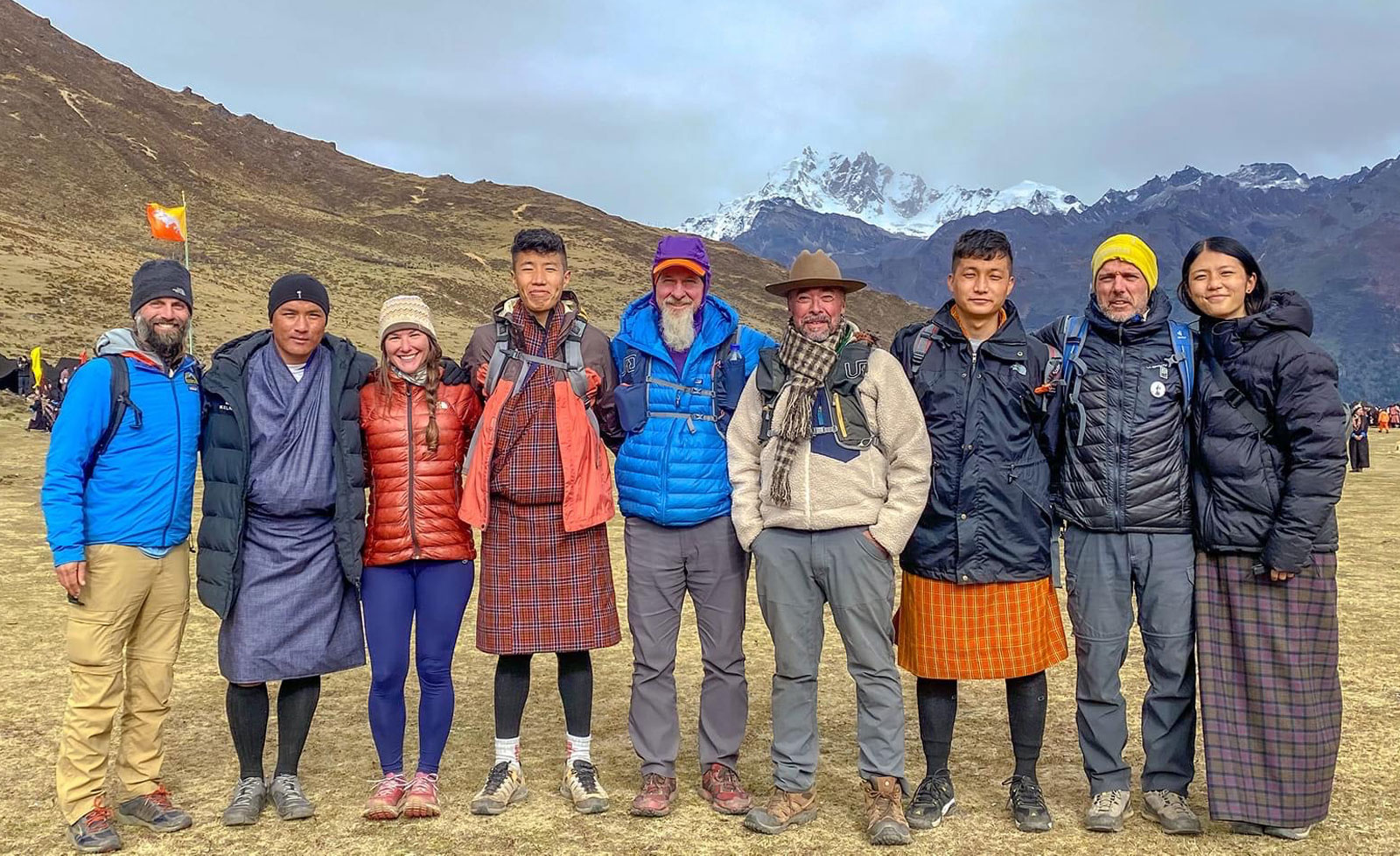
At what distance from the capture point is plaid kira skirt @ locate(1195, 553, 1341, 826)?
354cm

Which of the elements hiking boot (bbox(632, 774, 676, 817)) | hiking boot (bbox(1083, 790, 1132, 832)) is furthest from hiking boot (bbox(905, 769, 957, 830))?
hiking boot (bbox(632, 774, 676, 817))

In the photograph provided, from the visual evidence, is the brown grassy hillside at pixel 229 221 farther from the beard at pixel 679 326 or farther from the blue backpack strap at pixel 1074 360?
the blue backpack strap at pixel 1074 360

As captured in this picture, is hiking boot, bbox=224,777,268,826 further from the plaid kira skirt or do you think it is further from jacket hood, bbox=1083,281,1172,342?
jacket hood, bbox=1083,281,1172,342

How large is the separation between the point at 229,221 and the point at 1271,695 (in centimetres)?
6676

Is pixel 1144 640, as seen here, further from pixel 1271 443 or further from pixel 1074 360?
pixel 1074 360

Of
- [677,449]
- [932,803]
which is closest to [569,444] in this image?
[677,449]

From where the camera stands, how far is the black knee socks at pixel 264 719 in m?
3.81

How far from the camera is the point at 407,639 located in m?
3.89

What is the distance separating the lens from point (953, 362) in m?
3.75

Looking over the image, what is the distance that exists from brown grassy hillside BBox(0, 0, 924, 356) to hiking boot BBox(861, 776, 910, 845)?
31.8 meters

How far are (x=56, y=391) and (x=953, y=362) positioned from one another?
23132mm

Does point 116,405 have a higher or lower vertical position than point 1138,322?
lower

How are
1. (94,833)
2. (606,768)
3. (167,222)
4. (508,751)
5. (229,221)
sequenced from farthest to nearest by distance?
(229,221) → (167,222) → (606,768) → (508,751) → (94,833)

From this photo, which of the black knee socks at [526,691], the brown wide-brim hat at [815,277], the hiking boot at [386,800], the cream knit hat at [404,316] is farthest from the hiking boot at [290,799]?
the brown wide-brim hat at [815,277]
